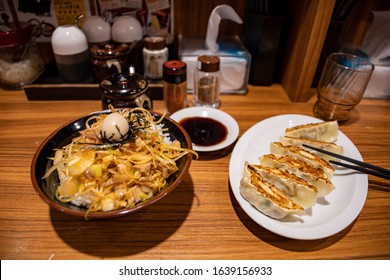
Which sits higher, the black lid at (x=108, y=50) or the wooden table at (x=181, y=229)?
the black lid at (x=108, y=50)

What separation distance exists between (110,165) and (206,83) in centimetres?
75

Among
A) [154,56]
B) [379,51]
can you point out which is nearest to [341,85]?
[379,51]

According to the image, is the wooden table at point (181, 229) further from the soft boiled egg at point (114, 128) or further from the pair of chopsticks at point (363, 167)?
the soft boiled egg at point (114, 128)

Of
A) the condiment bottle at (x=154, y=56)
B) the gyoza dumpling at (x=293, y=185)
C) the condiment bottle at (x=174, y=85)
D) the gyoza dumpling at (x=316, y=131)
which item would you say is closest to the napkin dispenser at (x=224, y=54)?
the condiment bottle at (x=154, y=56)

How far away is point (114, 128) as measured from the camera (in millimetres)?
829

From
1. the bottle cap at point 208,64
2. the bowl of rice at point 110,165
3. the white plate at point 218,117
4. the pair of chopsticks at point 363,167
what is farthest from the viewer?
the bottle cap at point 208,64

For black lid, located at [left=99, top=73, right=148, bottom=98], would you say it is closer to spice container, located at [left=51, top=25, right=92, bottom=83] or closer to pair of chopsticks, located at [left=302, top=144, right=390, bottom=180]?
spice container, located at [left=51, top=25, right=92, bottom=83]

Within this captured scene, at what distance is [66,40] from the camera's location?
134cm

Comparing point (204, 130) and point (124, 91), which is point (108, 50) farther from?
point (204, 130)

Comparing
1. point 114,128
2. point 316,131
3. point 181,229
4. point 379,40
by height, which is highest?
point 379,40

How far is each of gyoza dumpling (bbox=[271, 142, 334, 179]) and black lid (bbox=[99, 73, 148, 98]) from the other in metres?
0.60

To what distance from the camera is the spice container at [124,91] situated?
1016 mm

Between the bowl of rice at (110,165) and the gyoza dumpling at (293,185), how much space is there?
0.90 feet
